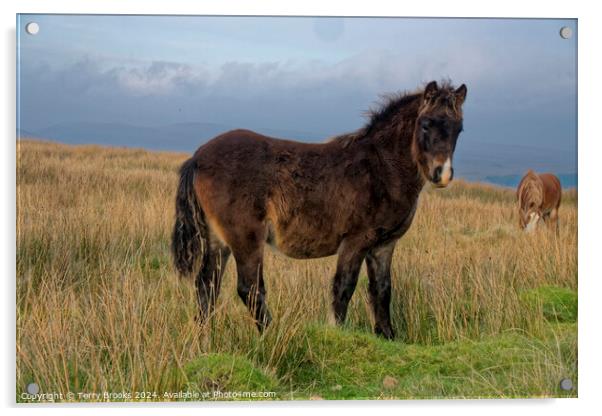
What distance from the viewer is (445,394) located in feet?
17.8

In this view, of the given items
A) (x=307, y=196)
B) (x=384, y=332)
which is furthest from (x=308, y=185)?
(x=384, y=332)

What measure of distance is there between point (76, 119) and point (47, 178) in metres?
0.53

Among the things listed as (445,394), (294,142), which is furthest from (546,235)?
(294,142)

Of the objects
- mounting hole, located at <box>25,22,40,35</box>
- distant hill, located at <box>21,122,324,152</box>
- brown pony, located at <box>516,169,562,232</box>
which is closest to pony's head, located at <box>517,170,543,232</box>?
brown pony, located at <box>516,169,562,232</box>

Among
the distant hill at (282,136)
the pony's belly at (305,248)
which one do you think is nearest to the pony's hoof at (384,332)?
the pony's belly at (305,248)

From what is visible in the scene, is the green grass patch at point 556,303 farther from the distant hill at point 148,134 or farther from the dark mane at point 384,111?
the distant hill at point 148,134

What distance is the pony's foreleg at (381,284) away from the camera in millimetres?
6062

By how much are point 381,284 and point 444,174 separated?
108cm

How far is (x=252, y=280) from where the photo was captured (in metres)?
5.77

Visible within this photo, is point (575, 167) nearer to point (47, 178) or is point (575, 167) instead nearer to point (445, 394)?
point (445, 394)

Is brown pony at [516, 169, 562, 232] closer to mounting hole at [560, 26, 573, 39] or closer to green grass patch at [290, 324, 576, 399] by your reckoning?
green grass patch at [290, 324, 576, 399]

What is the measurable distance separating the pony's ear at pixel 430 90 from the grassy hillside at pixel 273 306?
768 mm

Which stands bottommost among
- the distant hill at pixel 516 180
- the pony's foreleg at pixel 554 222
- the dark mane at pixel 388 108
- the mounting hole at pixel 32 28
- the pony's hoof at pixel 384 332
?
the pony's hoof at pixel 384 332

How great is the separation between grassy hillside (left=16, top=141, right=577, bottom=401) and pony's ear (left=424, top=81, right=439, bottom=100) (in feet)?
2.52
